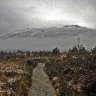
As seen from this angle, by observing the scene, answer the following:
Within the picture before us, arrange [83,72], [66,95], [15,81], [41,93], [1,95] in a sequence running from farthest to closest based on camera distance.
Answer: [83,72] → [15,81] → [41,93] → [66,95] → [1,95]

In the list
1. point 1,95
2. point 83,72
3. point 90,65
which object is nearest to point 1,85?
point 1,95

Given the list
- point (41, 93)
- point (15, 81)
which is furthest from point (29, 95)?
point (15, 81)

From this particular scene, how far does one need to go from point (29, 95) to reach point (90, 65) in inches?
1164

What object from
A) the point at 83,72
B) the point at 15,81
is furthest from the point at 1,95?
the point at 83,72

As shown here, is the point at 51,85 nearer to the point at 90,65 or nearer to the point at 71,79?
the point at 71,79

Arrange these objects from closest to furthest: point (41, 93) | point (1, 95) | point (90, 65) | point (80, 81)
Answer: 1. point (1, 95)
2. point (41, 93)
3. point (80, 81)
4. point (90, 65)

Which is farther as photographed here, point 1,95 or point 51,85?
point 51,85

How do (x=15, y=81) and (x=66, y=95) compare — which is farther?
(x=15, y=81)

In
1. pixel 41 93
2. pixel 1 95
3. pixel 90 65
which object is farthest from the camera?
pixel 90 65

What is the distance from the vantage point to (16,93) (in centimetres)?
3834

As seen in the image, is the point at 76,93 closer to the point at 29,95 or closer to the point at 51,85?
the point at 29,95

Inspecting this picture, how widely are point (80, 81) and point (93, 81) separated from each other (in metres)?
6.65

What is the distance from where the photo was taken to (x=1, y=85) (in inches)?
1724

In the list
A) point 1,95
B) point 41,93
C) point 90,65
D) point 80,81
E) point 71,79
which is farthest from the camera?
point 90,65
